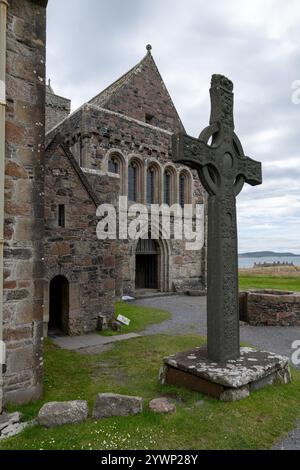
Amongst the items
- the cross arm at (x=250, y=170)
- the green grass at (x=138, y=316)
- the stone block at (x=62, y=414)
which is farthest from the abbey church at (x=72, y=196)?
the cross arm at (x=250, y=170)

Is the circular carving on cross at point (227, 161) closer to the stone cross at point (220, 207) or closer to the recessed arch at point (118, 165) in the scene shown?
the stone cross at point (220, 207)

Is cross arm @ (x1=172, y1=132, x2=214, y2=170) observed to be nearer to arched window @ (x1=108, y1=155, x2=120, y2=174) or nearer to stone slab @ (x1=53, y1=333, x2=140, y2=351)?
stone slab @ (x1=53, y1=333, x2=140, y2=351)

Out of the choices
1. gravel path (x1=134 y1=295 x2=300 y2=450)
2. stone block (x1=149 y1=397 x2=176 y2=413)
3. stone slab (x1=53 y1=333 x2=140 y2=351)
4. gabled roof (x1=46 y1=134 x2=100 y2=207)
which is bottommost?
gravel path (x1=134 y1=295 x2=300 y2=450)

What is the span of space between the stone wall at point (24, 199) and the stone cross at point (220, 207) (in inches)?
83.1

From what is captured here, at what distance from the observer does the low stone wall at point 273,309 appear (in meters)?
10.8

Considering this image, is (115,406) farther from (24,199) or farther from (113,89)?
(113,89)

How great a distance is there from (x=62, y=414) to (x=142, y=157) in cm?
1453

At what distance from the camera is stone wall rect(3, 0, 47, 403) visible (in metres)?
4.51

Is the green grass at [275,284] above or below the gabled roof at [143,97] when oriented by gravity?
below

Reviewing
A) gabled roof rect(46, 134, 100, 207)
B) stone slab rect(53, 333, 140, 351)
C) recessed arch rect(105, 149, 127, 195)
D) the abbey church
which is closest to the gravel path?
stone slab rect(53, 333, 140, 351)

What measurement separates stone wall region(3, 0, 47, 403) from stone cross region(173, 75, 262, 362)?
2111mm

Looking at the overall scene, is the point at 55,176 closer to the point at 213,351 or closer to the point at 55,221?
the point at 55,221
